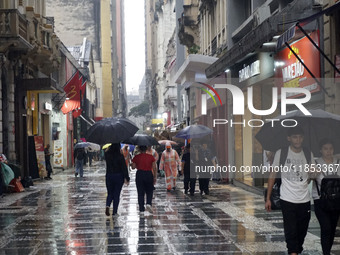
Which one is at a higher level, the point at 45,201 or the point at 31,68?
the point at 31,68

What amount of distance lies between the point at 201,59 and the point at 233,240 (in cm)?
1622

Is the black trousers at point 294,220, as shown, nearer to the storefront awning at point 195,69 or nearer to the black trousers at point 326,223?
the black trousers at point 326,223

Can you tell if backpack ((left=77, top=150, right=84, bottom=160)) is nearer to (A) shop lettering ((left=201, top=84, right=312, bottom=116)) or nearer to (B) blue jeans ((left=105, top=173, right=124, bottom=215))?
(A) shop lettering ((left=201, top=84, right=312, bottom=116))

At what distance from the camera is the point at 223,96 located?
24.4 m

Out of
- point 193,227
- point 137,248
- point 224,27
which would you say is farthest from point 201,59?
point 137,248

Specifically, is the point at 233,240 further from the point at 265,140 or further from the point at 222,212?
the point at 222,212

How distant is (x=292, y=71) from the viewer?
1498cm

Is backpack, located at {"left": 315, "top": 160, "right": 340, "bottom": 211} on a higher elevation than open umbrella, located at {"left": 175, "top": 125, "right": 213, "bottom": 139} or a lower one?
lower

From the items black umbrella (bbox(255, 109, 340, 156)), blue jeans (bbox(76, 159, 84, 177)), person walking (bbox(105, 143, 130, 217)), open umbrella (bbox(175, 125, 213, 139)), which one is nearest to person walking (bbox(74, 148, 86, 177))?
blue jeans (bbox(76, 159, 84, 177))

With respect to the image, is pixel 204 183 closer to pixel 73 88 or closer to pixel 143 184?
pixel 143 184


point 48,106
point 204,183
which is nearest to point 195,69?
point 48,106

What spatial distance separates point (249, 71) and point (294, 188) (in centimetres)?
1331

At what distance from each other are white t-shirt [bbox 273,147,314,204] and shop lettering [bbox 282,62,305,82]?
275 inches

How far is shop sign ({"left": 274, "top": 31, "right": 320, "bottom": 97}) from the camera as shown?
12.9m
